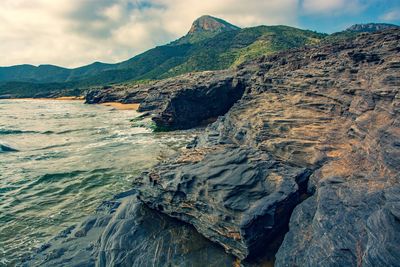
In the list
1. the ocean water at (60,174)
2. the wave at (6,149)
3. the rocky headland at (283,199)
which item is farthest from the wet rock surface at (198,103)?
the rocky headland at (283,199)

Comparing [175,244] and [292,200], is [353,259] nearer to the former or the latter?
[292,200]

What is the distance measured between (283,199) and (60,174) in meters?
16.9

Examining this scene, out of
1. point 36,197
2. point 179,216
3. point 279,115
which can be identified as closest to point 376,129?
point 279,115

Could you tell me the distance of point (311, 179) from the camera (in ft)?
32.9

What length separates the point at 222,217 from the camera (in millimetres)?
8992

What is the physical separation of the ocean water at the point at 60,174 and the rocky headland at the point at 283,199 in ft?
7.15

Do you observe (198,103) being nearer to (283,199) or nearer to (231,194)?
(231,194)

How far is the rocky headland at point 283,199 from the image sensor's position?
7.07 meters

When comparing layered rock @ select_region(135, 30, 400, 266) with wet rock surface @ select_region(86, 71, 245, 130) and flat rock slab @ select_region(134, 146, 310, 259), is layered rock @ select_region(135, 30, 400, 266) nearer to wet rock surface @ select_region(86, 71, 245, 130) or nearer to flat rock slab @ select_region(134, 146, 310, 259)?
flat rock slab @ select_region(134, 146, 310, 259)

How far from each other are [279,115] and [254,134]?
5.48 feet

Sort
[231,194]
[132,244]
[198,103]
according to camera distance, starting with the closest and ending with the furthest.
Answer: [231,194] < [132,244] < [198,103]

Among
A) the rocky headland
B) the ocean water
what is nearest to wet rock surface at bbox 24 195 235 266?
the rocky headland

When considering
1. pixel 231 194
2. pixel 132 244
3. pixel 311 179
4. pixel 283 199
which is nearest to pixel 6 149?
pixel 132 244

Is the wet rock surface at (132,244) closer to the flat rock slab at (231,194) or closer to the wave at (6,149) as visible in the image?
the flat rock slab at (231,194)
